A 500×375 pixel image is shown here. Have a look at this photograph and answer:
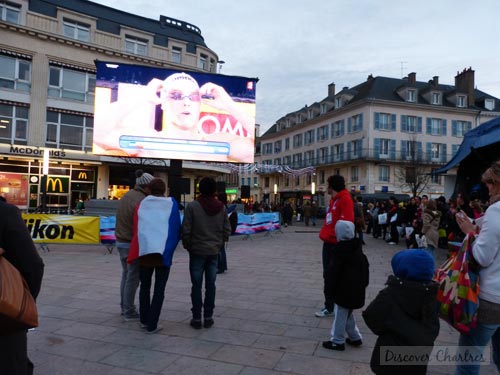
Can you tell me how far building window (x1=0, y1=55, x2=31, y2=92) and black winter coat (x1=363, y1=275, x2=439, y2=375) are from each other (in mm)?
27150

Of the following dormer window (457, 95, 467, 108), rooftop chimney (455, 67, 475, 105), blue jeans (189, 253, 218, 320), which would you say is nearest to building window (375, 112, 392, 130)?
dormer window (457, 95, 467, 108)

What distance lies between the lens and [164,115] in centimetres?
1313

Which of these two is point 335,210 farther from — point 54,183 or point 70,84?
point 70,84

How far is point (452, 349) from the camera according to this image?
12.9 feet

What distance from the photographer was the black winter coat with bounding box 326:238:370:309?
376 cm

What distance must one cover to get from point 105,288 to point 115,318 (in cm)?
184

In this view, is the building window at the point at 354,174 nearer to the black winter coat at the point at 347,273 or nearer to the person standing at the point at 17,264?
the black winter coat at the point at 347,273

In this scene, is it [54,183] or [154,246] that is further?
[54,183]

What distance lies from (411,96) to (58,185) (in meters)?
42.7

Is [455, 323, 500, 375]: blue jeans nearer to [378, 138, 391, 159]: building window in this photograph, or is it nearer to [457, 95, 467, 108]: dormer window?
[378, 138, 391, 159]: building window

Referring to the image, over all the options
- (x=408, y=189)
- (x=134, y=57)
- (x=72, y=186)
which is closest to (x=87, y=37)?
(x=134, y=57)

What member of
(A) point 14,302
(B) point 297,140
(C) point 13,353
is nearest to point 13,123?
(C) point 13,353

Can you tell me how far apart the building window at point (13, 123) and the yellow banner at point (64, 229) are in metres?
15.9

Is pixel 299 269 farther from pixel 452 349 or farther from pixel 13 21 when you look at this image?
pixel 13 21
